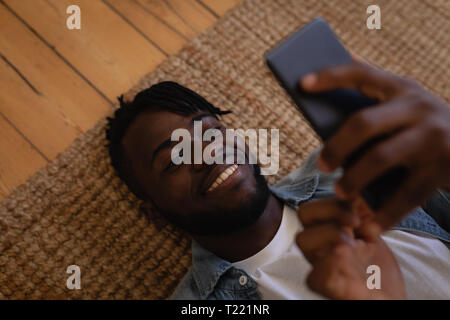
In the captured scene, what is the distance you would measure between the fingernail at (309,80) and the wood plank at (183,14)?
781 mm

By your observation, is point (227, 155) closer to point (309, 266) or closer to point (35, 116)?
point (309, 266)

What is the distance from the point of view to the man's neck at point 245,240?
791mm

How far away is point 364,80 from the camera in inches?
15.4

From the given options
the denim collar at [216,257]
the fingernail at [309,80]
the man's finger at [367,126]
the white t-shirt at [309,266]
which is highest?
the fingernail at [309,80]

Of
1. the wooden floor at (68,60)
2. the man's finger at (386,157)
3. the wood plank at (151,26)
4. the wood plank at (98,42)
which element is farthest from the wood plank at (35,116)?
the man's finger at (386,157)

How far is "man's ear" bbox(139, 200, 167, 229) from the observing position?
2.95ft

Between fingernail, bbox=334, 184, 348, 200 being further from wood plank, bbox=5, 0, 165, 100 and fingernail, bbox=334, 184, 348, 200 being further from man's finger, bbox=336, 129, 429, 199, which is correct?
wood plank, bbox=5, 0, 165, 100

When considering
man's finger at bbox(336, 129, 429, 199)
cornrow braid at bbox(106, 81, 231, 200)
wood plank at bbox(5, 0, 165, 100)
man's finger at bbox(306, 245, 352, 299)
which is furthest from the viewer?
wood plank at bbox(5, 0, 165, 100)

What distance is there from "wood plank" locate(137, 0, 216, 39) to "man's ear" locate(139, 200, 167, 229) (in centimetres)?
58

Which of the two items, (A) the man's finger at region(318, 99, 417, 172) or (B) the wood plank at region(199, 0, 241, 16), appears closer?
(A) the man's finger at region(318, 99, 417, 172)

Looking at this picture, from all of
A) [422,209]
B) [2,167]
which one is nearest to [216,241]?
[422,209]

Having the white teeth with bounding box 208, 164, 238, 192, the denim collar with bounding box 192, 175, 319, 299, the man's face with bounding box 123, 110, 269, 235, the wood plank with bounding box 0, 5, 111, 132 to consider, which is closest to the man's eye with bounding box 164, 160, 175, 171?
the man's face with bounding box 123, 110, 269, 235

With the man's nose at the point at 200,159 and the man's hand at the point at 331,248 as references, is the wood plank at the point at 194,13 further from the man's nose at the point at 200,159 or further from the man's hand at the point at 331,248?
the man's hand at the point at 331,248
